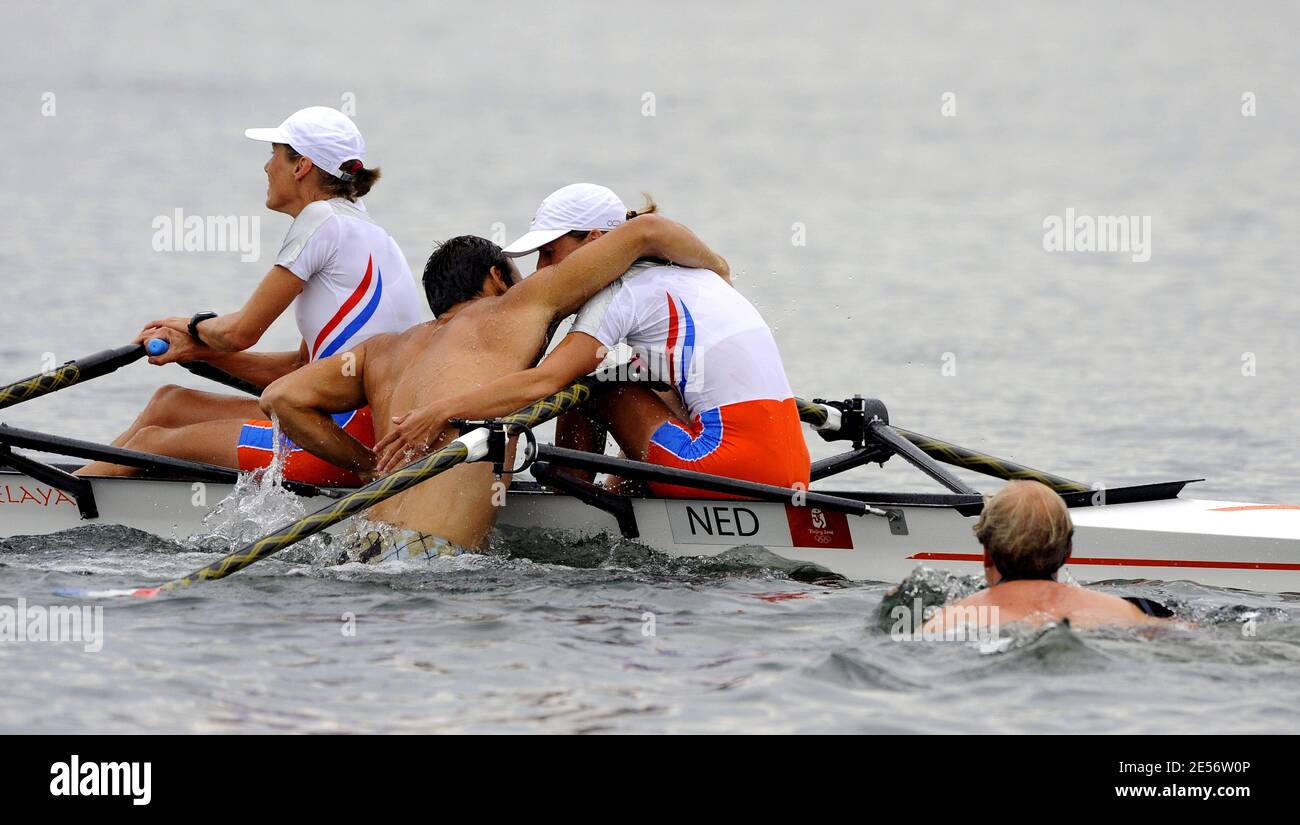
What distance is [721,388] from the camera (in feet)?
24.3

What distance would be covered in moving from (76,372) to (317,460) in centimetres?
132

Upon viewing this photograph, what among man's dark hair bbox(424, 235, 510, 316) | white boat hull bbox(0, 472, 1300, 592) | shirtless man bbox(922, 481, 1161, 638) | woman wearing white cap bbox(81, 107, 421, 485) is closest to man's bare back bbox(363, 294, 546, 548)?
man's dark hair bbox(424, 235, 510, 316)

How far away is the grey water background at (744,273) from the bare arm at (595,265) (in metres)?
1.14

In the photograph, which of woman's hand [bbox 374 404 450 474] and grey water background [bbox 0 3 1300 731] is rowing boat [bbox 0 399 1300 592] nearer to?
grey water background [bbox 0 3 1300 731]

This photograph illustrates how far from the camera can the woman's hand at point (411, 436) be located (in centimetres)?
727

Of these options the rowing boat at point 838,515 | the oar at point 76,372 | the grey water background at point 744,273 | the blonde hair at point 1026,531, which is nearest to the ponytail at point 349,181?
the oar at point 76,372

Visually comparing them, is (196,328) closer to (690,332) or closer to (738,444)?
(690,332)

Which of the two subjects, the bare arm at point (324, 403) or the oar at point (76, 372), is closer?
the bare arm at point (324, 403)

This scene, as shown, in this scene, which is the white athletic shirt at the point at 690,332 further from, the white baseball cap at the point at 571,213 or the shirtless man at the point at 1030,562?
the shirtless man at the point at 1030,562

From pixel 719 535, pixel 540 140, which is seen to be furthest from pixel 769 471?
pixel 540 140
